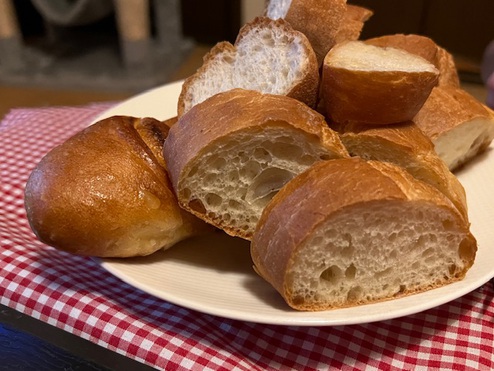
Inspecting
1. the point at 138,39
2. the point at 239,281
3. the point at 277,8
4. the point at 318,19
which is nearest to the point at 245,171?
the point at 239,281

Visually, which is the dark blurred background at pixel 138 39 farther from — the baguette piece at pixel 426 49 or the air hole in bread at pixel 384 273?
the air hole in bread at pixel 384 273

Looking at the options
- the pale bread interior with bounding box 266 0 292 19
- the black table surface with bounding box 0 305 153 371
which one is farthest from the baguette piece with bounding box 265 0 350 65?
the black table surface with bounding box 0 305 153 371

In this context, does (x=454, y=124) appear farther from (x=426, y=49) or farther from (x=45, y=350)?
(x=45, y=350)

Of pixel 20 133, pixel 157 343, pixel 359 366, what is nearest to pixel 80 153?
pixel 157 343

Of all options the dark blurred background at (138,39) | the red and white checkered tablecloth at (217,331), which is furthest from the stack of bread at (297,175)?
the dark blurred background at (138,39)

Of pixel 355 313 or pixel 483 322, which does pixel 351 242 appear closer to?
pixel 355 313

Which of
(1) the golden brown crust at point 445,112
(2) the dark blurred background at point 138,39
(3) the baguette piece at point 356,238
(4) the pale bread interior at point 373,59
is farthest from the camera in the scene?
(2) the dark blurred background at point 138,39
